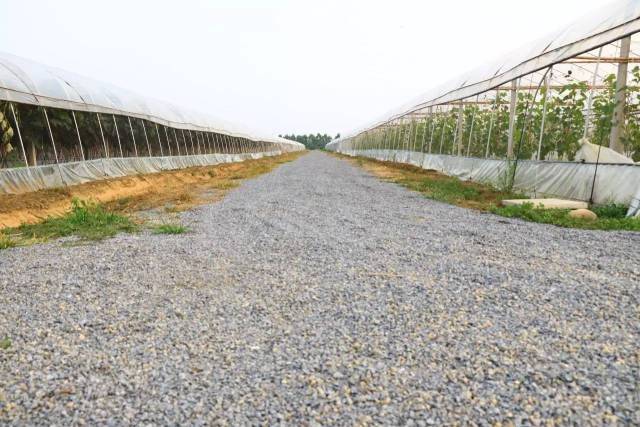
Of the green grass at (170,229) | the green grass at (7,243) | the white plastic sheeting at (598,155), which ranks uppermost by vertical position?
the white plastic sheeting at (598,155)

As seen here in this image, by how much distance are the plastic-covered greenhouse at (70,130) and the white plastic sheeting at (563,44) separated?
38.9 ft

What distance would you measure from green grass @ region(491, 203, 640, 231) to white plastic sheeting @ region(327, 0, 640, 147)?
3062 millimetres

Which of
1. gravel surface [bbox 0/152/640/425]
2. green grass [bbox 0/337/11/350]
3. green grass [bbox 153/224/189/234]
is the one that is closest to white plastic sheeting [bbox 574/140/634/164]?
gravel surface [bbox 0/152/640/425]

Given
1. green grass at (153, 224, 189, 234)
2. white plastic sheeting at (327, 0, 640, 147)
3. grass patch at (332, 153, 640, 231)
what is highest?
white plastic sheeting at (327, 0, 640, 147)

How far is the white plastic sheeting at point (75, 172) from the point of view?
31.8 feet

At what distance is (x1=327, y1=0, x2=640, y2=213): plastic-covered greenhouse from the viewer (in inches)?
334

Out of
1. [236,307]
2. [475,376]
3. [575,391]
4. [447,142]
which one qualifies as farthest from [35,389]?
[447,142]

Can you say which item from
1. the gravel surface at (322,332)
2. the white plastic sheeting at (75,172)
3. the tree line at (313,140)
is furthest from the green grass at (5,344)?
the tree line at (313,140)

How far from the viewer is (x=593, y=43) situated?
28.9 ft

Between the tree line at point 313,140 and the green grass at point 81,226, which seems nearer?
the green grass at point 81,226

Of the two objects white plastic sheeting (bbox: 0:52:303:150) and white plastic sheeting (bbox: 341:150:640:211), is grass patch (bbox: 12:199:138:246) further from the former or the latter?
white plastic sheeting (bbox: 341:150:640:211)

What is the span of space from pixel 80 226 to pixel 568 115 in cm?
1173

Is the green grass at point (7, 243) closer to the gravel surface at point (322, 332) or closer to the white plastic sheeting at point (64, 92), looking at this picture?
the gravel surface at point (322, 332)

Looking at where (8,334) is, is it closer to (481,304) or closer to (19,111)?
(481,304)
